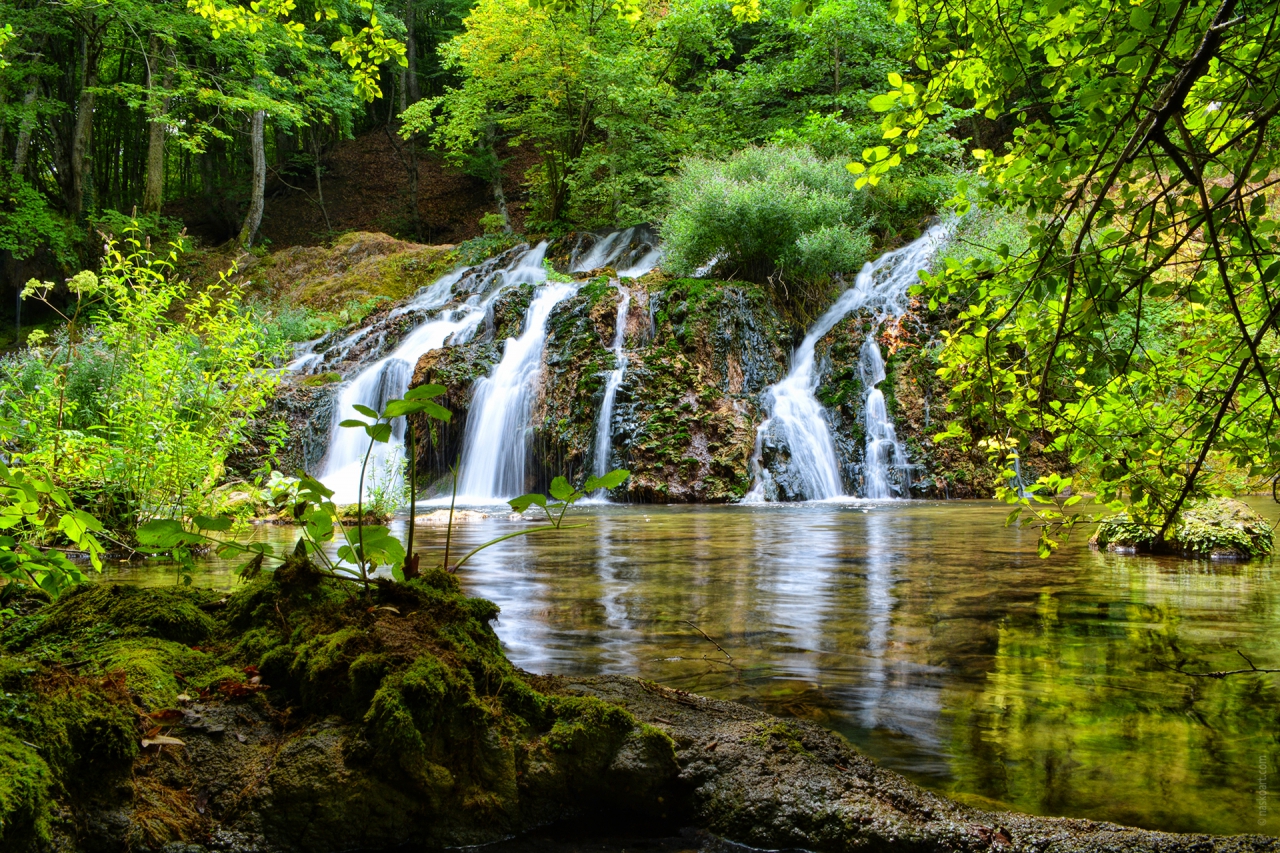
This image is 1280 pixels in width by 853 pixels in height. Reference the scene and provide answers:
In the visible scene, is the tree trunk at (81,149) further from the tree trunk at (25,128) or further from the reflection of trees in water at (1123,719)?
the reflection of trees in water at (1123,719)

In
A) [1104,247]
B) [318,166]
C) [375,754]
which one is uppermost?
[318,166]

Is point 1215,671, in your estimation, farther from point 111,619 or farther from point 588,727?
point 111,619

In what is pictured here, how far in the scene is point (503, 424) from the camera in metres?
15.1

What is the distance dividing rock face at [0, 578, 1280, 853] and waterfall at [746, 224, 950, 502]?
38.6 feet

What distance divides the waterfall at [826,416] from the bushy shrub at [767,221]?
3.01 ft

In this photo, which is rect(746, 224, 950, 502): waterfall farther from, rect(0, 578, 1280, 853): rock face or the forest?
rect(0, 578, 1280, 853): rock face

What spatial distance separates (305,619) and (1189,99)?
3.43 metres

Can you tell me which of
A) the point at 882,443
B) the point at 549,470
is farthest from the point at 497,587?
the point at 882,443

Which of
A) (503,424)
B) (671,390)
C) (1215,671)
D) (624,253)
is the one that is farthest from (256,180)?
(1215,671)

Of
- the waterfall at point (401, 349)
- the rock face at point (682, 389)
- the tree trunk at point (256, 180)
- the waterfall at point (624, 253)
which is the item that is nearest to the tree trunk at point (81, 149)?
the tree trunk at point (256, 180)

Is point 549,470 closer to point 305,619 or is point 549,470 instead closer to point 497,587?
point 497,587

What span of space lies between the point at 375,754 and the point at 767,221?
634 inches

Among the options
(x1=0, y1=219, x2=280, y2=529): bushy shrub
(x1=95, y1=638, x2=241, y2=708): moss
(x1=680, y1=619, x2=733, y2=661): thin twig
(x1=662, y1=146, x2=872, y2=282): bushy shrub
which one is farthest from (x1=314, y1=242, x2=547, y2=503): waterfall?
(x1=95, y1=638, x2=241, y2=708): moss

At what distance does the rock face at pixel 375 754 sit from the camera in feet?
5.81
